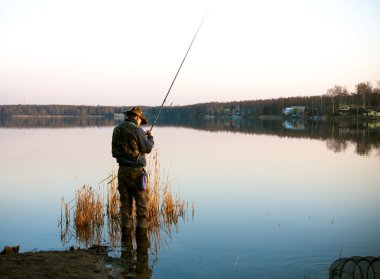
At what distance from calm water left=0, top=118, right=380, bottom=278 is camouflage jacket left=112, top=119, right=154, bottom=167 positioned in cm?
167

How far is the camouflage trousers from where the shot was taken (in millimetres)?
7641

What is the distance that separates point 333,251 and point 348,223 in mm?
2242

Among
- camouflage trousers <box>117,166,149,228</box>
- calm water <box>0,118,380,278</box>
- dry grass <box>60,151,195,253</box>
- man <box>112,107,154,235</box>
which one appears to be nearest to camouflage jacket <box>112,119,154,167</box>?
man <box>112,107,154,235</box>

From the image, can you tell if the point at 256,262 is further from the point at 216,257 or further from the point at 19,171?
the point at 19,171

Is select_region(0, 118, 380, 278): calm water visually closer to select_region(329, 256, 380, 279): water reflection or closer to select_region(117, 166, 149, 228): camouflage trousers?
select_region(117, 166, 149, 228): camouflage trousers

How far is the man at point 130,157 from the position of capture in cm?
751

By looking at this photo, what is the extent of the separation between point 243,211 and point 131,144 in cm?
424

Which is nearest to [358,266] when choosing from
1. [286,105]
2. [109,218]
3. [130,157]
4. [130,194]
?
[130,157]

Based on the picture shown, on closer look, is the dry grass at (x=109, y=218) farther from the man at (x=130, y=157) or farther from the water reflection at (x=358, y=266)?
the water reflection at (x=358, y=266)

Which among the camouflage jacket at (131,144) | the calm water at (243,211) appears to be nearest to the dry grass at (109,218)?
the calm water at (243,211)

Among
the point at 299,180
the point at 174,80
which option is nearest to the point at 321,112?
the point at 299,180

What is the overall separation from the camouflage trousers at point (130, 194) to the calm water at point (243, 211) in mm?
766

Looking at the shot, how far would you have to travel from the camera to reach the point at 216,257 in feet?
23.2

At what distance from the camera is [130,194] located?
7.93 m
